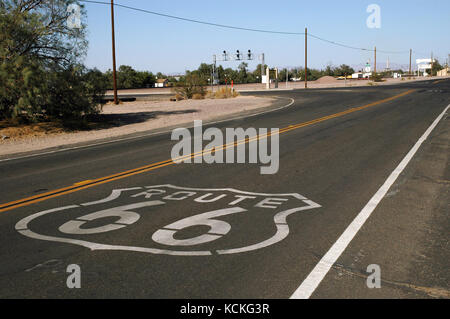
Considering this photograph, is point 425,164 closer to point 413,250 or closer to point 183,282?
point 413,250

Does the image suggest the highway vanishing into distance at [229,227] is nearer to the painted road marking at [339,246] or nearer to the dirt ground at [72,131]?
the painted road marking at [339,246]

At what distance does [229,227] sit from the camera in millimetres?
5703

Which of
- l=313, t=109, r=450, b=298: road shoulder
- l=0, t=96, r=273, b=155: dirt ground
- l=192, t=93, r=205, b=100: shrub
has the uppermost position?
l=192, t=93, r=205, b=100: shrub

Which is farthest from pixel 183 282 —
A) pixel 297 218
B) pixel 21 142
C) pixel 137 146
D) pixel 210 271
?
pixel 21 142

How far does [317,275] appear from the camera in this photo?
425 centimetres

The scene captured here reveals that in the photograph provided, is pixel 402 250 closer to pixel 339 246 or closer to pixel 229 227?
pixel 339 246

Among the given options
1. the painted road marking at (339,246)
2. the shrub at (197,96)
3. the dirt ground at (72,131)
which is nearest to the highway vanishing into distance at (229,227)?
the painted road marking at (339,246)

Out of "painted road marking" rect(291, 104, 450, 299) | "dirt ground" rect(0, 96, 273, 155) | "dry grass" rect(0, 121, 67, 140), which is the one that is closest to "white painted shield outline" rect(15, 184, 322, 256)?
"painted road marking" rect(291, 104, 450, 299)

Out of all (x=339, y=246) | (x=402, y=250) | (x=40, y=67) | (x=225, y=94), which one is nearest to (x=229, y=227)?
(x=339, y=246)

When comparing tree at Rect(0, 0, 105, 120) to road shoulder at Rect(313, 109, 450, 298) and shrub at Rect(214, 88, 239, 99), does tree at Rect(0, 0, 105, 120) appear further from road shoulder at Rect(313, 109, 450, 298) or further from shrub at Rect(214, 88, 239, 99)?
shrub at Rect(214, 88, 239, 99)

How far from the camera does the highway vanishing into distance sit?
412 centimetres

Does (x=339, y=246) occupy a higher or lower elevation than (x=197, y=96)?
lower

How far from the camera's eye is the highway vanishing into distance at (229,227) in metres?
4.12
